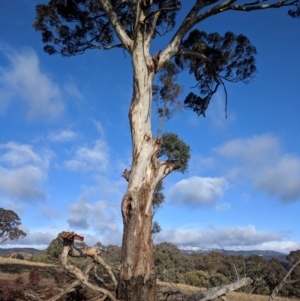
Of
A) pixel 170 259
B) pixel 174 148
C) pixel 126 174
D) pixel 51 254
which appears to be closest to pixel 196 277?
pixel 174 148

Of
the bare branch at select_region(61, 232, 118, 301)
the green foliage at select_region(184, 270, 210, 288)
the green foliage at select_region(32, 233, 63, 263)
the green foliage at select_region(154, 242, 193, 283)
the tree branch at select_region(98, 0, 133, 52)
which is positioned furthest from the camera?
the green foliage at select_region(32, 233, 63, 263)

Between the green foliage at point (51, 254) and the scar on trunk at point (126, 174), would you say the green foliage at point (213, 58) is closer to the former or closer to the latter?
the scar on trunk at point (126, 174)

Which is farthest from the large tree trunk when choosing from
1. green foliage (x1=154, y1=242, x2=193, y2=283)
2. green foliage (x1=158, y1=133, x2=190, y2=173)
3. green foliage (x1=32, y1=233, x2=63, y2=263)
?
green foliage (x1=32, y1=233, x2=63, y2=263)

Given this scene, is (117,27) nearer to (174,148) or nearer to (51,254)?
(174,148)

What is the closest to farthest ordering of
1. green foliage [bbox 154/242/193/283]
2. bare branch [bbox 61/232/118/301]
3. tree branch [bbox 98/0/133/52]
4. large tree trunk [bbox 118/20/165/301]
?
1. bare branch [bbox 61/232/118/301]
2. large tree trunk [bbox 118/20/165/301]
3. tree branch [bbox 98/0/133/52]
4. green foliage [bbox 154/242/193/283]

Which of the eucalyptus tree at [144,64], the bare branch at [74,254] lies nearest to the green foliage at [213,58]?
the eucalyptus tree at [144,64]

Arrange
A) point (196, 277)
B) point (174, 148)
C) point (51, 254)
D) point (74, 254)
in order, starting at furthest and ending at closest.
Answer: point (51, 254) < point (196, 277) < point (174, 148) < point (74, 254)

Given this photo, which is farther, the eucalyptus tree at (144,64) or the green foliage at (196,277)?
the green foliage at (196,277)

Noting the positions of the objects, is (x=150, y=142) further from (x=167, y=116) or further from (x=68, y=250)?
(x=167, y=116)

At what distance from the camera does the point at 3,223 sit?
105 feet

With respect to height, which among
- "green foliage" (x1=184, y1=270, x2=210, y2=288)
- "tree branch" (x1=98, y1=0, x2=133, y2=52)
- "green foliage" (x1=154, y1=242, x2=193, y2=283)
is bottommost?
"green foliage" (x1=184, y1=270, x2=210, y2=288)

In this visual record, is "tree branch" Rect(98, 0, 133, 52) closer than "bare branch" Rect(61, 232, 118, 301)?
No

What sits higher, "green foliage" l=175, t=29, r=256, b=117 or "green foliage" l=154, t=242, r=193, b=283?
"green foliage" l=175, t=29, r=256, b=117

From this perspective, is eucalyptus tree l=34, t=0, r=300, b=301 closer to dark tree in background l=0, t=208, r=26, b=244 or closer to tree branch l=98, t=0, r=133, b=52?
tree branch l=98, t=0, r=133, b=52
